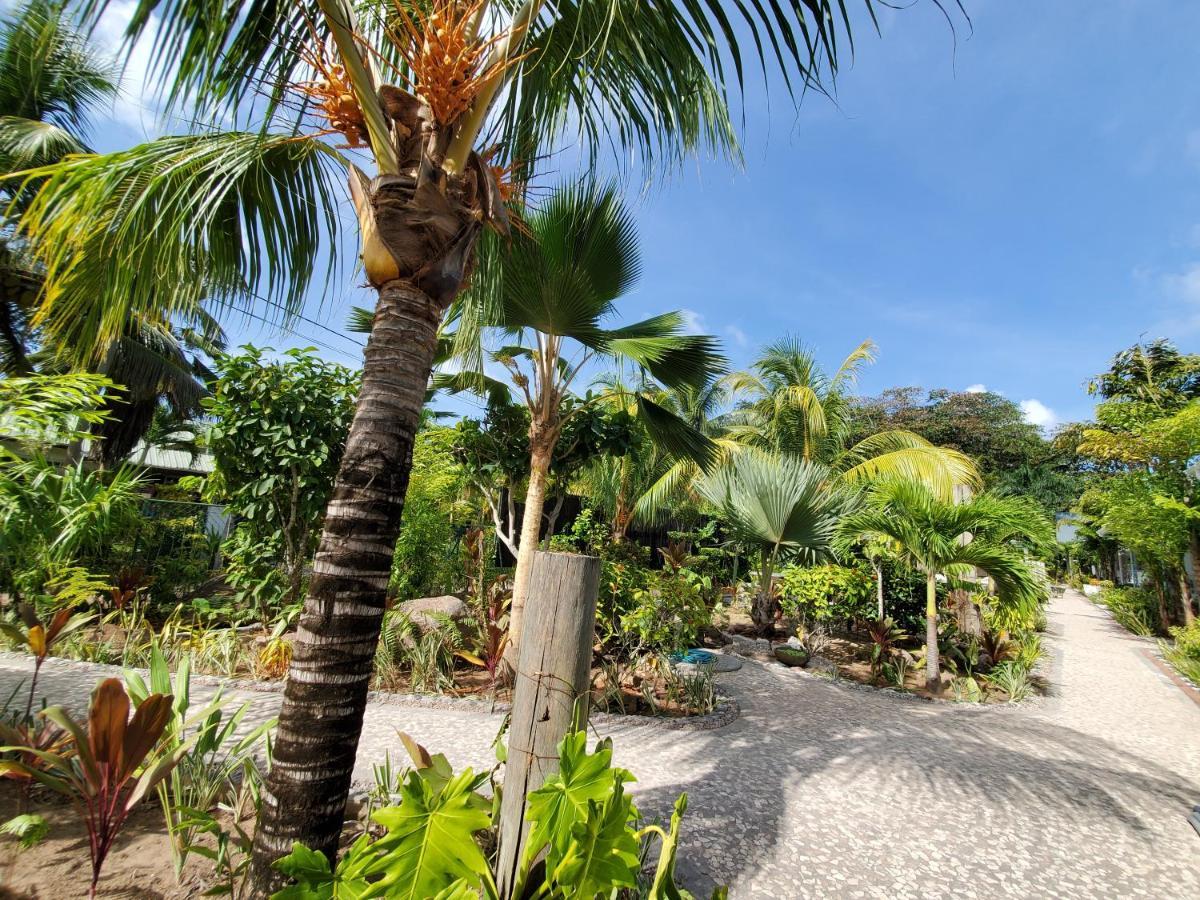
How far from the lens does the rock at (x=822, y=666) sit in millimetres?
6789

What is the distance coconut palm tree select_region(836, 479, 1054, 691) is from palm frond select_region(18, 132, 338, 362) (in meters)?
6.26

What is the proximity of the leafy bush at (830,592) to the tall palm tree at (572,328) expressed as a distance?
3133mm

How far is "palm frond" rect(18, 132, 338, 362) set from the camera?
83.7 inches

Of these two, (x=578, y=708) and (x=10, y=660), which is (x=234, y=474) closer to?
(x=10, y=660)

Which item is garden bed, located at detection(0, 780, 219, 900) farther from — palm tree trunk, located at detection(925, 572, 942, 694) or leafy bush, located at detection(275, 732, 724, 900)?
palm tree trunk, located at detection(925, 572, 942, 694)

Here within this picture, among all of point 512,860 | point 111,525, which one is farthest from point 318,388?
point 512,860

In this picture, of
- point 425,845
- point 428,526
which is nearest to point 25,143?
point 428,526

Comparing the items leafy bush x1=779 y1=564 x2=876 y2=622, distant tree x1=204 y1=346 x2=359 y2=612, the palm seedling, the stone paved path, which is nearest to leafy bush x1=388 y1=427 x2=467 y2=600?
distant tree x1=204 y1=346 x2=359 y2=612

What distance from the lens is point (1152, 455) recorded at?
11.1 m

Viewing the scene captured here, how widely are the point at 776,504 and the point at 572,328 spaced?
4296mm

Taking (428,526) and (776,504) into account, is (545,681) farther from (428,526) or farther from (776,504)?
(776,504)

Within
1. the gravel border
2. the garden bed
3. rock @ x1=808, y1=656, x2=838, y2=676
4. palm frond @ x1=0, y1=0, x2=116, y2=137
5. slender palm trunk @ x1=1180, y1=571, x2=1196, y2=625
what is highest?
palm frond @ x1=0, y1=0, x2=116, y2=137

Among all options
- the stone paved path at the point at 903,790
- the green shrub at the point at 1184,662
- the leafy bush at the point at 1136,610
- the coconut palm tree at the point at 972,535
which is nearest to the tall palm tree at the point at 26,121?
the stone paved path at the point at 903,790

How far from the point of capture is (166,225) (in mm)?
2344
